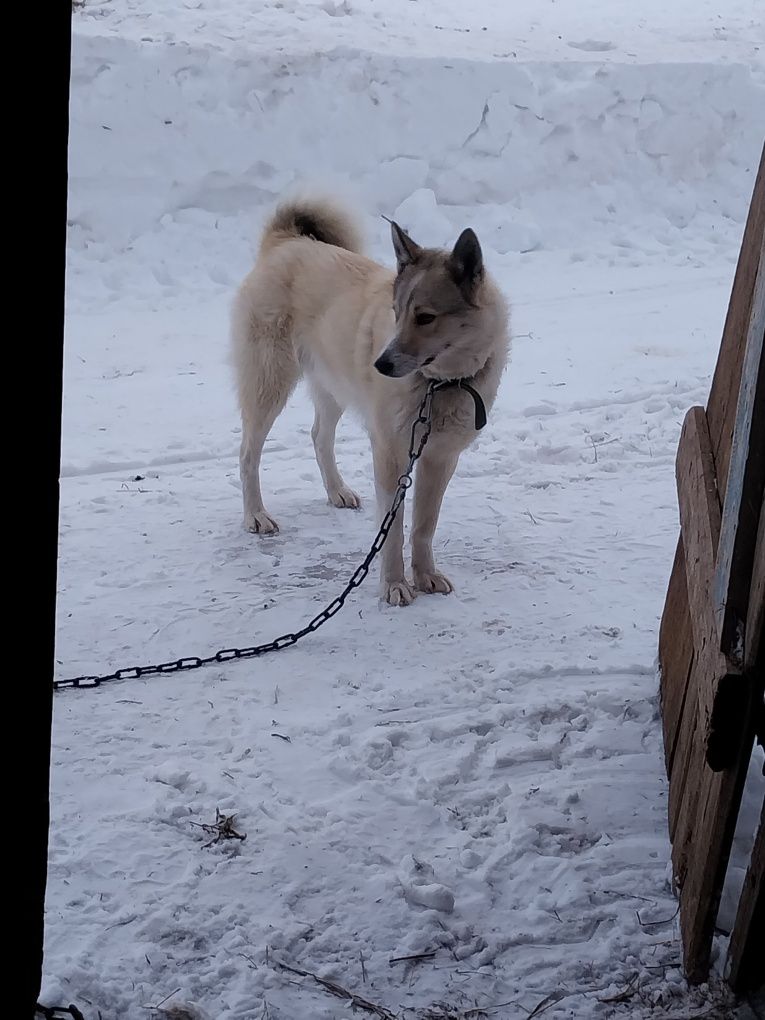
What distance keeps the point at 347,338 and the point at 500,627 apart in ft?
4.16

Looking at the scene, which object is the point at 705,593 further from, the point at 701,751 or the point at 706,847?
the point at 706,847

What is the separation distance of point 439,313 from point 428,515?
730mm

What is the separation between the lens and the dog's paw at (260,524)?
4.11 metres

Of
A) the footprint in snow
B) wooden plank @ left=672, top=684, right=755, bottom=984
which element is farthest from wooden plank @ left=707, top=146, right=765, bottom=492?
the footprint in snow

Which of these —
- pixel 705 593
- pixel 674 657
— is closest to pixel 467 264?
pixel 674 657

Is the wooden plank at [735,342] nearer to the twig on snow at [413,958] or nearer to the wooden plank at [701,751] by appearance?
the wooden plank at [701,751]

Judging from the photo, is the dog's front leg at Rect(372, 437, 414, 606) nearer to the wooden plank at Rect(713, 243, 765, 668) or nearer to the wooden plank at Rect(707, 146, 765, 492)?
the wooden plank at Rect(707, 146, 765, 492)

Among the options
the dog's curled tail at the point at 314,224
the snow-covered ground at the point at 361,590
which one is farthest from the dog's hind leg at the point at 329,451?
the dog's curled tail at the point at 314,224

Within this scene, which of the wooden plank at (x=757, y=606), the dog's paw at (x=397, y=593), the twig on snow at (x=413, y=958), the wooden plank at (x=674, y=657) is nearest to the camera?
the wooden plank at (x=757, y=606)

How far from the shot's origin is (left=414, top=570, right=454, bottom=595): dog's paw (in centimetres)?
363

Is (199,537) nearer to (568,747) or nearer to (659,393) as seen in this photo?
(568,747)

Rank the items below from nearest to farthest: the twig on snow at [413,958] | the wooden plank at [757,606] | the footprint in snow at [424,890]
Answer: the wooden plank at [757,606] < the twig on snow at [413,958] < the footprint in snow at [424,890]

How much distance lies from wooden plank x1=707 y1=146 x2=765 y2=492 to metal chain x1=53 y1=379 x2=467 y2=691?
3.67 ft

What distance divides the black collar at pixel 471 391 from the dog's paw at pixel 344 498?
102 cm
